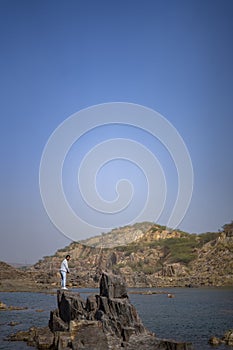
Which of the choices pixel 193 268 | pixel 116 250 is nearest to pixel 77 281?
pixel 193 268

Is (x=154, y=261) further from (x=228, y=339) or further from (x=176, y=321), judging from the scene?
(x=228, y=339)

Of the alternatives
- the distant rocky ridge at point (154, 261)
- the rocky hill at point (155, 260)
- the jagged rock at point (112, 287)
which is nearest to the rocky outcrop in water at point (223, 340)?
the jagged rock at point (112, 287)

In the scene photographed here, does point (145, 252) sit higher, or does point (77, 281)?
point (145, 252)

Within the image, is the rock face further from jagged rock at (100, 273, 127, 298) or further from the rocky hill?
the rocky hill

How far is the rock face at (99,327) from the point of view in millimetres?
22312

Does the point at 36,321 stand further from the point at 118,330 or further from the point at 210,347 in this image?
the point at 210,347

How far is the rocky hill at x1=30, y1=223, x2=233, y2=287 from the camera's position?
105 metres

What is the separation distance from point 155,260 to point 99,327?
11775cm

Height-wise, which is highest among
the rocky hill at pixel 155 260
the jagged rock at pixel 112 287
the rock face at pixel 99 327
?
the rocky hill at pixel 155 260

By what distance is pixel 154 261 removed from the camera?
455 ft

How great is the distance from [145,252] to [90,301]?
4820 inches

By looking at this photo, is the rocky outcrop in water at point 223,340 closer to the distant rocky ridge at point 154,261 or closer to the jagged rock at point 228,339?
the jagged rock at point 228,339

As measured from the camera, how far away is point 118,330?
25266 mm

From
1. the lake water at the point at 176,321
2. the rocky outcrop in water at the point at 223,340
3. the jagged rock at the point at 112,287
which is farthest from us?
the lake water at the point at 176,321
